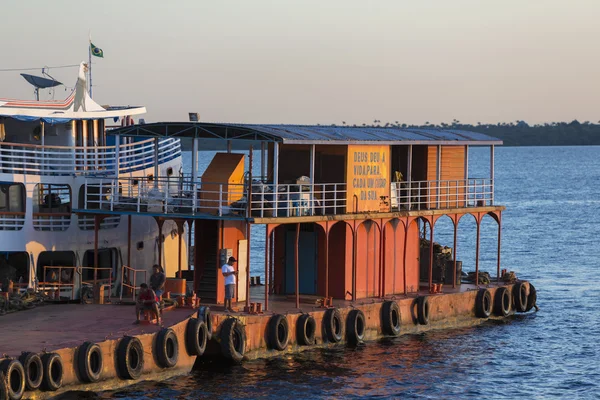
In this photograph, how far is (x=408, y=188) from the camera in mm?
40438

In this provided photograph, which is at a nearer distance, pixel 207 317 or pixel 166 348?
pixel 166 348

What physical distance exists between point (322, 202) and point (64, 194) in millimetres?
8176

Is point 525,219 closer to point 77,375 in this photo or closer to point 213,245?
point 213,245

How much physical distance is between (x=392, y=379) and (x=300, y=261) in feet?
21.7

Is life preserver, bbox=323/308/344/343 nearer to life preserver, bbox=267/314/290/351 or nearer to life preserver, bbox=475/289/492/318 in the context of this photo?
life preserver, bbox=267/314/290/351

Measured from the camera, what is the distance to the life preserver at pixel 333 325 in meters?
35.8

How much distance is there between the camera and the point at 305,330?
34.8 m

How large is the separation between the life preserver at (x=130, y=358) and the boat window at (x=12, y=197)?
9155 millimetres

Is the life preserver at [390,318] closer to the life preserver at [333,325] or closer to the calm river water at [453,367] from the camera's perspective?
the calm river water at [453,367]

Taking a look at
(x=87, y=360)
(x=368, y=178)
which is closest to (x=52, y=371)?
(x=87, y=360)

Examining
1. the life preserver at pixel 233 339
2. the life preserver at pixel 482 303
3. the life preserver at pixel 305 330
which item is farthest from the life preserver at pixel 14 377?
the life preserver at pixel 482 303

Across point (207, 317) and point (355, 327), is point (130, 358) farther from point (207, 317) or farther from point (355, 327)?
point (355, 327)

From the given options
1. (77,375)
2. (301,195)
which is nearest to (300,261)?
(301,195)

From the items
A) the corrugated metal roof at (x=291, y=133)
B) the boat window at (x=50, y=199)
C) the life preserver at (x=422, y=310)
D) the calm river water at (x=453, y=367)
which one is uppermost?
the corrugated metal roof at (x=291, y=133)
